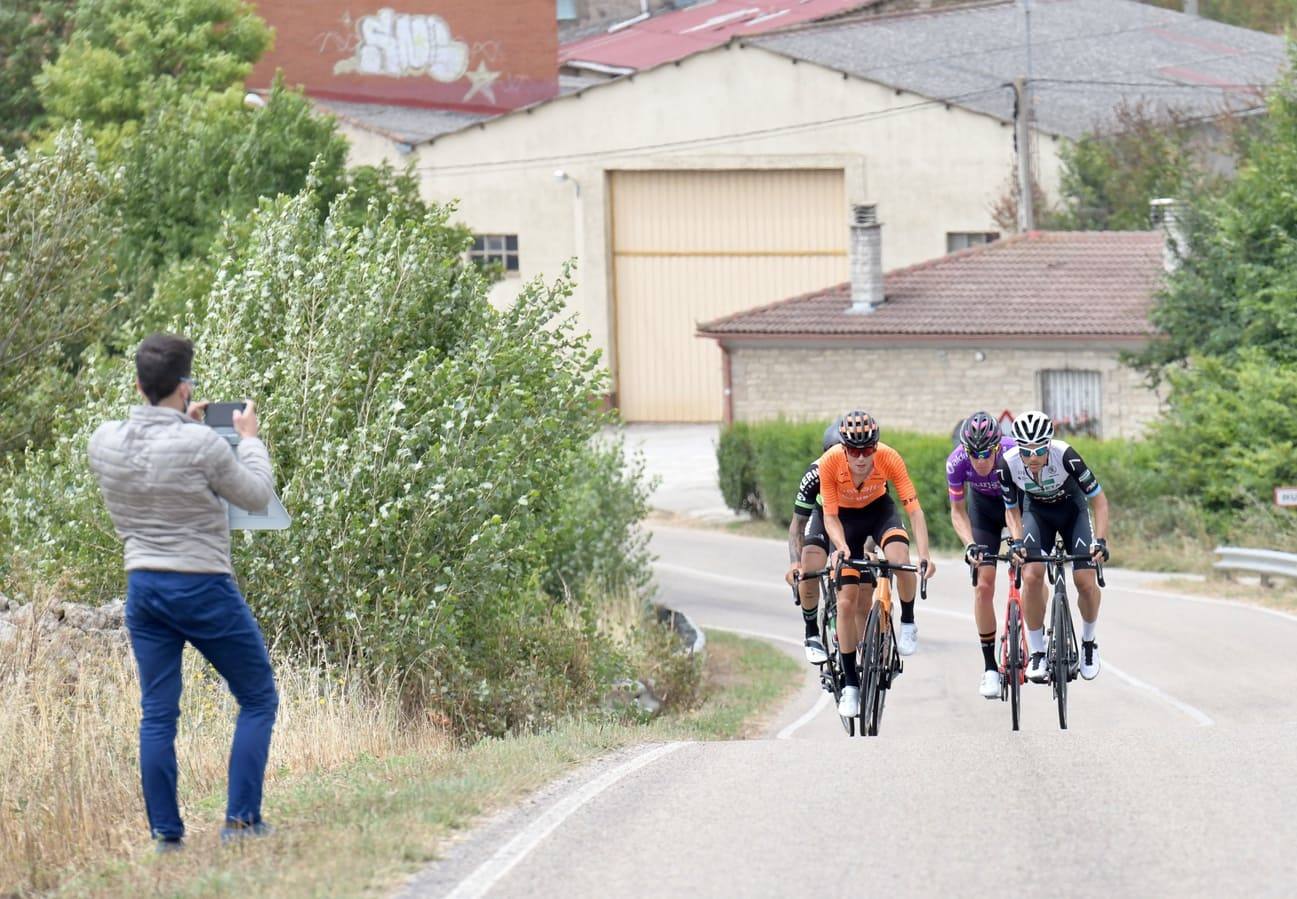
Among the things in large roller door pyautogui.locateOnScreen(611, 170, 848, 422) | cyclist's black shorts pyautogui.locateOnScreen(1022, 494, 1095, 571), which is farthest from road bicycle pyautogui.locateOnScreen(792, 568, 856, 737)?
large roller door pyautogui.locateOnScreen(611, 170, 848, 422)

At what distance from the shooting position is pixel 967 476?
12844 mm

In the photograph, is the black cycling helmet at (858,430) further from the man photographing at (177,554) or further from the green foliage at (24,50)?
the green foliage at (24,50)

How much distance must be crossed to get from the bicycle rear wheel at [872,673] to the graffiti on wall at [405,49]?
44.5 metres

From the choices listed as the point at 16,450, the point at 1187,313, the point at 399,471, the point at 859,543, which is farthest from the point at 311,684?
the point at 1187,313

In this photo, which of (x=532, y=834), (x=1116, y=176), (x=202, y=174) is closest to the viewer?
(x=532, y=834)

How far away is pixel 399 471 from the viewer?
13484 millimetres

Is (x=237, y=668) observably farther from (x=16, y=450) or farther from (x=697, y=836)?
(x=16, y=450)

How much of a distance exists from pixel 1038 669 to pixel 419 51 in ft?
152

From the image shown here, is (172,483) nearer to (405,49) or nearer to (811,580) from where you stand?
(811,580)

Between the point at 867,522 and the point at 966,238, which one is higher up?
the point at 966,238

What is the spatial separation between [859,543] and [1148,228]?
Result: 3770 cm

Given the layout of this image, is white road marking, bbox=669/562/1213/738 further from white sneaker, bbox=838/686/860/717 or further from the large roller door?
the large roller door

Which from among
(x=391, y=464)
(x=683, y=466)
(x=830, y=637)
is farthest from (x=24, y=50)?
(x=830, y=637)

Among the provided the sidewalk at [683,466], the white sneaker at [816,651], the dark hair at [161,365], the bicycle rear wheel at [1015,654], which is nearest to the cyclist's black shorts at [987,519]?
the bicycle rear wheel at [1015,654]
